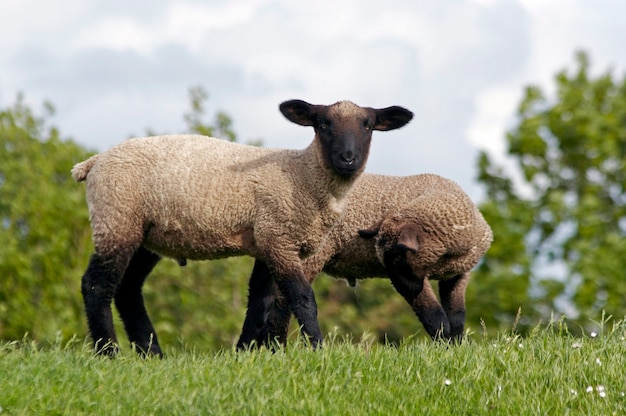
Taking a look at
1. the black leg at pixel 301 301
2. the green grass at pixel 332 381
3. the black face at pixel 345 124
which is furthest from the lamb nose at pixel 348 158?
the green grass at pixel 332 381

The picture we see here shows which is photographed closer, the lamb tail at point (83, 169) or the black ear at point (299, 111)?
the black ear at point (299, 111)

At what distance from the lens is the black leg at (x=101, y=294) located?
9.73m

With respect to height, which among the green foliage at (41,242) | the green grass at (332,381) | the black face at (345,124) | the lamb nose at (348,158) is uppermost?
the black face at (345,124)

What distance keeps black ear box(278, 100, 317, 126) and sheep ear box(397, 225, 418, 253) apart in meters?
1.59

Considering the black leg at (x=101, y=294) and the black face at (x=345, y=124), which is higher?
the black face at (x=345, y=124)

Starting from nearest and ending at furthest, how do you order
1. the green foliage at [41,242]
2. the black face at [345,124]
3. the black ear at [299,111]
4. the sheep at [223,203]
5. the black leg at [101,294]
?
1. the black face at [345,124]
2. the sheep at [223,203]
3. the black leg at [101,294]
4. the black ear at [299,111]
5. the green foliage at [41,242]

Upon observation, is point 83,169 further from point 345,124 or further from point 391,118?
point 391,118

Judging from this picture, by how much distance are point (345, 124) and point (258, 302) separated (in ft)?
6.88

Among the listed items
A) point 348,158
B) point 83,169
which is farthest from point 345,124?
point 83,169

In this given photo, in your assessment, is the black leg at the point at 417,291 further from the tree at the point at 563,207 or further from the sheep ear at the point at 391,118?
the tree at the point at 563,207

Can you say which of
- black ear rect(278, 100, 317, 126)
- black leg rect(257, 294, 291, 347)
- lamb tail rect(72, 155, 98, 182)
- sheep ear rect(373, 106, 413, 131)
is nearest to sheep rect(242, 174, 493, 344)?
black leg rect(257, 294, 291, 347)

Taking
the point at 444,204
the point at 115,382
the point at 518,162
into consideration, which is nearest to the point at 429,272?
the point at 444,204

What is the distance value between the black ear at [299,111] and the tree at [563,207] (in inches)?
769

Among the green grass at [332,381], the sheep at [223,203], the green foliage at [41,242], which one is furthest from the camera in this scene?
the green foliage at [41,242]
